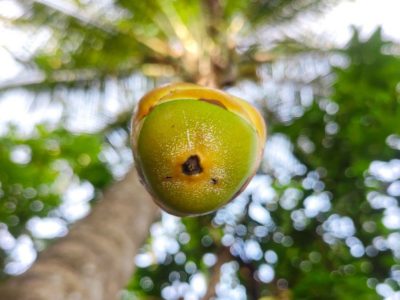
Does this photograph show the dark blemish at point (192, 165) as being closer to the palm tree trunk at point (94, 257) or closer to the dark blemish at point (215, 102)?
the dark blemish at point (215, 102)

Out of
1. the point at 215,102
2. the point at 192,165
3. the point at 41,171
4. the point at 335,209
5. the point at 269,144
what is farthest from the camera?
the point at 269,144

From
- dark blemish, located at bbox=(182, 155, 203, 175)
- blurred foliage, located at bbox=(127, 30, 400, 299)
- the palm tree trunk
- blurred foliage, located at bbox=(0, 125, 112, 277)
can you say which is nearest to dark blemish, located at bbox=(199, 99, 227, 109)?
dark blemish, located at bbox=(182, 155, 203, 175)

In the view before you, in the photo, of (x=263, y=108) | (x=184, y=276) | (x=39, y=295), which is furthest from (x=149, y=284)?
(x=263, y=108)

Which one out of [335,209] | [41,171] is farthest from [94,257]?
[41,171]

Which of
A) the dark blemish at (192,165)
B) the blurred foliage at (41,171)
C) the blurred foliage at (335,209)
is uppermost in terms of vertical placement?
the dark blemish at (192,165)

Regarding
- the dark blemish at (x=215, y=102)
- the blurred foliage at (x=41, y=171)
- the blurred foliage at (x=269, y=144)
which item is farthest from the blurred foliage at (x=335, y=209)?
the dark blemish at (x=215, y=102)

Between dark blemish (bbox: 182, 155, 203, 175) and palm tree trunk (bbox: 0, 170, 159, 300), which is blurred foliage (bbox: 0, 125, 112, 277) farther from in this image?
dark blemish (bbox: 182, 155, 203, 175)

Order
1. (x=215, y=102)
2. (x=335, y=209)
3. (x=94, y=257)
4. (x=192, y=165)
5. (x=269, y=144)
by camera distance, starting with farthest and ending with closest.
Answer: (x=269, y=144)
(x=335, y=209)
(x=94, y=257)
(x=215, y=102)
(x=192, y=165)

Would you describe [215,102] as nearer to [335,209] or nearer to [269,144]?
[335,209]
